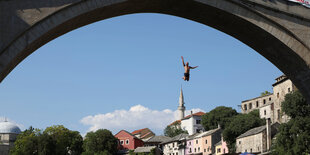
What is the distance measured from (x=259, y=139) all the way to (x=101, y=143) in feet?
120

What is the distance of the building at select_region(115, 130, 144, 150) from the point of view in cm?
10306

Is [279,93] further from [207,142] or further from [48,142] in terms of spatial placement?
[48,142]

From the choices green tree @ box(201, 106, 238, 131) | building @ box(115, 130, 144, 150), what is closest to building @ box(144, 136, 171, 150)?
building @ box(115, 130, 144, 150)

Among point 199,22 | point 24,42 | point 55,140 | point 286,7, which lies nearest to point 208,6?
point 199,22

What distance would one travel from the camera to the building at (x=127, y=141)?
103m

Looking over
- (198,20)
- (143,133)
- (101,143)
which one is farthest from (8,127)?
(198,20)

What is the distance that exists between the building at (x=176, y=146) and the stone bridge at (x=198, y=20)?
8165 centimetres

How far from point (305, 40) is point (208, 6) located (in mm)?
3343

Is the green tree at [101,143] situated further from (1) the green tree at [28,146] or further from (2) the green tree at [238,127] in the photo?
(2) the green tree at [238,127]

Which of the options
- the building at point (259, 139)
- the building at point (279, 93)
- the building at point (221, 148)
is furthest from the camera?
the building at point (221, 148)

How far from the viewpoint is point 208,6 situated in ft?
48.1

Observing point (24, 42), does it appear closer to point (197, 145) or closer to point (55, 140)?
point (55, 140)

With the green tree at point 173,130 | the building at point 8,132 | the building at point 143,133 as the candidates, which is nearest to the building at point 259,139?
the green tree at point 173,130

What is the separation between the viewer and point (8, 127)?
398 ft
